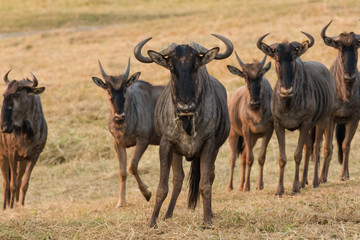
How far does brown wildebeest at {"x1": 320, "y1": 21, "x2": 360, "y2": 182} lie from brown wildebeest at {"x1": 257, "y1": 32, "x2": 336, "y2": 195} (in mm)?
634

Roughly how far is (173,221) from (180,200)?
10.1 ft

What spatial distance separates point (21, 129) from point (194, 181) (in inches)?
165

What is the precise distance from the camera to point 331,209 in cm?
754

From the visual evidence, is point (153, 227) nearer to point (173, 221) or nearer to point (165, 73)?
point (173, 221)

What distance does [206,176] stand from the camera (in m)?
7.34

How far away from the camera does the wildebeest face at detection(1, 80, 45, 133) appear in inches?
434

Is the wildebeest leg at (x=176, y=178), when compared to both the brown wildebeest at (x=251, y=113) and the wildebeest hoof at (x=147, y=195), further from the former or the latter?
the brown wildebeest at (x=251, y=113)

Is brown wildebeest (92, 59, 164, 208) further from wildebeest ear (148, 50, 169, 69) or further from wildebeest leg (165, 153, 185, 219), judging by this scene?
wildebeest ear (148, 50, 169, 69)

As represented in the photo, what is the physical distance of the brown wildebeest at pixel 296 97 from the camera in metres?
9.94

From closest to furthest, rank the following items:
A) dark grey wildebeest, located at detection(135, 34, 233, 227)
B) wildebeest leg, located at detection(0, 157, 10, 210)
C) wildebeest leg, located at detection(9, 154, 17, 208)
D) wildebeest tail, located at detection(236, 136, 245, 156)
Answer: dark grey wildebeest, located at detection(135, 34, 233, 227)
wildebeest leg, located at detection(9, 154, 17, 208)
wildebeest leg, located at detection(0, 157, 10, 210)
wildebeest tail, located at detection(236, 136, 245, 156)

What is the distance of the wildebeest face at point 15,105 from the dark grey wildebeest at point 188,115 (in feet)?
13.1

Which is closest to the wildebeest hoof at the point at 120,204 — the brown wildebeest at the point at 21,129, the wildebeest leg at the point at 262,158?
the brown wildebeest at the point at 21,129

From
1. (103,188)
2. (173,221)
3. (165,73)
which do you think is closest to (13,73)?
(165,73)

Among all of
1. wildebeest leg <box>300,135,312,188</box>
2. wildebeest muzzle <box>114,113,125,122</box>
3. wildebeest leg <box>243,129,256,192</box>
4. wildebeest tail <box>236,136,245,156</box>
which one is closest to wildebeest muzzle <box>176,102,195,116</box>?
wildebeest muzzle <box>114,113,125,122</box>
